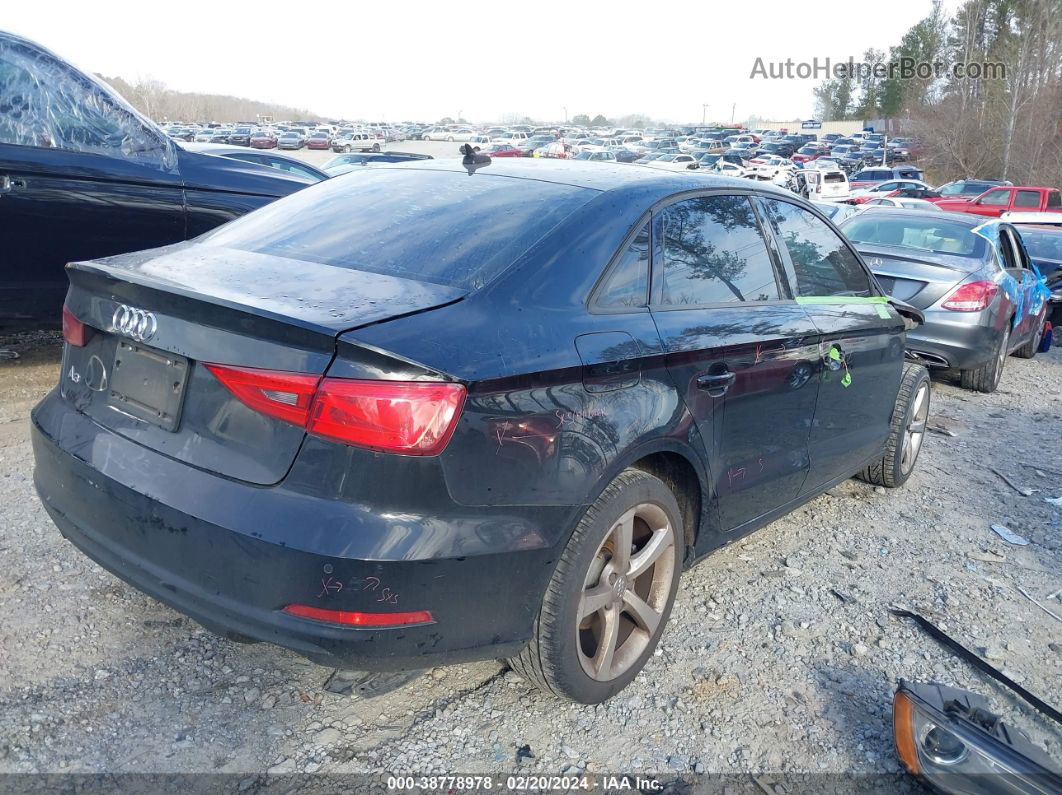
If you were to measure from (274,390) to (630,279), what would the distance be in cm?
119

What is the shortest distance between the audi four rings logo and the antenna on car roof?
146 cm

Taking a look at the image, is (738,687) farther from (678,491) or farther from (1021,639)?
(1021,639)

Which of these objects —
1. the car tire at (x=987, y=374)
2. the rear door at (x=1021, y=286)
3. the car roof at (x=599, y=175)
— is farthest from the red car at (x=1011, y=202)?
the car roof at (x=599, y=175)

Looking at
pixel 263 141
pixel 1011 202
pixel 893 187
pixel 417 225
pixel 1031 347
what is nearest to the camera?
pixel 417 225

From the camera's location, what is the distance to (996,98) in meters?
41.7

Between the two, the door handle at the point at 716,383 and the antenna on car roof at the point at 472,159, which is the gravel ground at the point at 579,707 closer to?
the door handle at the point at 716,383

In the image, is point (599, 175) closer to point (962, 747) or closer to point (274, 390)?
point (274, 390)

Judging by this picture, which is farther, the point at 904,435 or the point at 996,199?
the point at 996,199

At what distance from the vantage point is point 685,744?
2.58 meters

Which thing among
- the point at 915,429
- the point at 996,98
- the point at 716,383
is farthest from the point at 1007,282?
the point at 996,98

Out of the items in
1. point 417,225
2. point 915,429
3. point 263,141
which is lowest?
point 915,429

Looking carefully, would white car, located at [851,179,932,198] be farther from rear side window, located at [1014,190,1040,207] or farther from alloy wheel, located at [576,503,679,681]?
alloy wheel, located at [576,503,679,681]

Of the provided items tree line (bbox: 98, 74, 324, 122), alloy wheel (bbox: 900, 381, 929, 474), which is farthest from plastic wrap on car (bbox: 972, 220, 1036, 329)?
tree line (bbox: 98, 74, 324, 122)

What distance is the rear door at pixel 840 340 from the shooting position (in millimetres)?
3588
